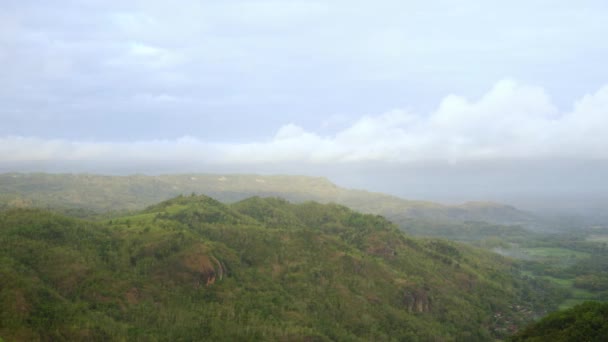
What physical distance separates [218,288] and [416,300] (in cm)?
7651

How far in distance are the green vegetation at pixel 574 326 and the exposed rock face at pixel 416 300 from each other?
47.3 meters

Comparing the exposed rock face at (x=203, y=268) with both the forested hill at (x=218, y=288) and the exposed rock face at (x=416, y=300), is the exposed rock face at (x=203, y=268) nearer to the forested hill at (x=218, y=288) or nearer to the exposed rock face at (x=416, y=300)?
the forested hill at (x=218, y=288)

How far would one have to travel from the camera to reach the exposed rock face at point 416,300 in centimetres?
14688

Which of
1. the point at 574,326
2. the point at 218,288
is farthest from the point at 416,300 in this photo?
the point at 218,288

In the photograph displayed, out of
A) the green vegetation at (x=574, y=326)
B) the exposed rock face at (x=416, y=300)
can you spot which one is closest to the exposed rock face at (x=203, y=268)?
the exposed rock face at (x=416, y=300)

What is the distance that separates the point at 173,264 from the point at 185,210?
69.8 metres

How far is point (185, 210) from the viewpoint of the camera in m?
187

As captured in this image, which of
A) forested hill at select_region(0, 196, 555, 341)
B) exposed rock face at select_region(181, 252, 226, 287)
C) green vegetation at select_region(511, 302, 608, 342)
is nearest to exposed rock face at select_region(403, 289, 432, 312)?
forested hill at select_region(0, 196, 555, 341)

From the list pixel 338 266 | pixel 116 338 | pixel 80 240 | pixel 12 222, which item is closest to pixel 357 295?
pixel 338 266

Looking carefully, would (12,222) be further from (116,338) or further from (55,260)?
(116,338)

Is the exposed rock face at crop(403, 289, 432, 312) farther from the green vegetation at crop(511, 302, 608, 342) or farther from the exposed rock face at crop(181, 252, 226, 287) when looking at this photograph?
the exposed rock face at crop(181, 252, 226, 287)

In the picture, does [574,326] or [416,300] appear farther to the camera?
[416,300]

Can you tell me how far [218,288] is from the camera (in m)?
119

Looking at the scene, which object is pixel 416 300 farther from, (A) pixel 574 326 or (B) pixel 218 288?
(B) pixel 218 288
